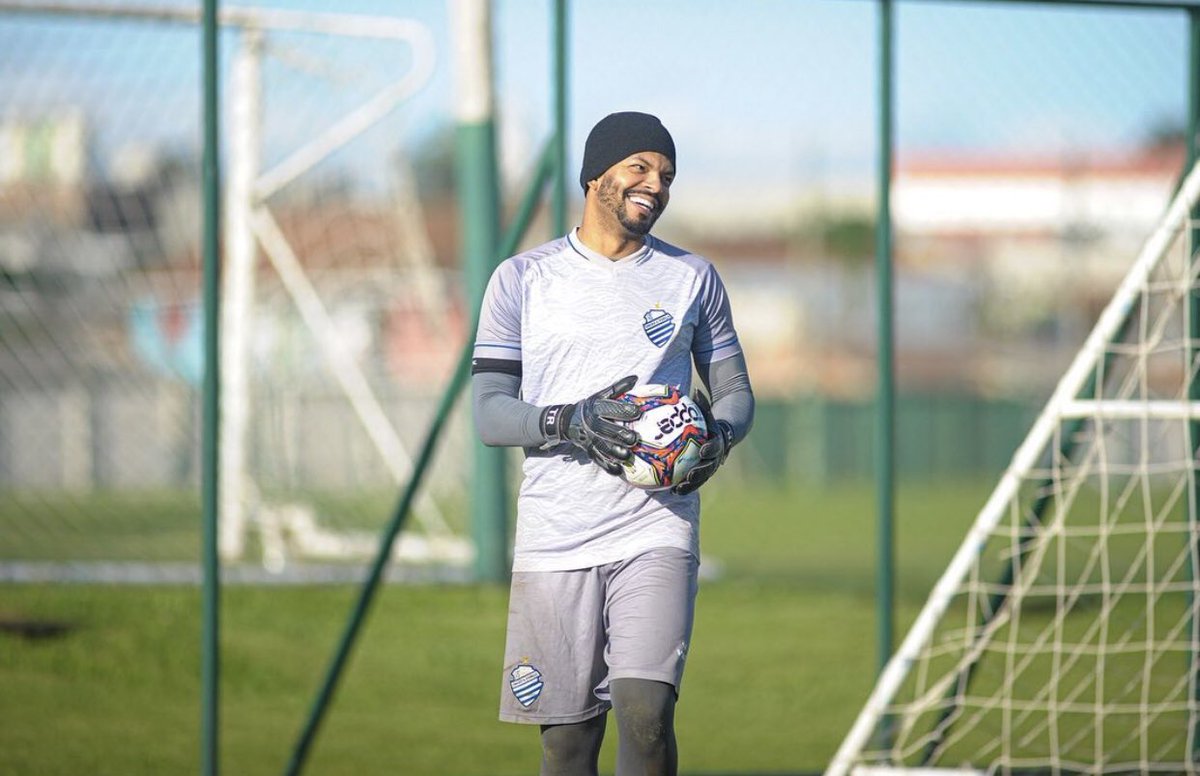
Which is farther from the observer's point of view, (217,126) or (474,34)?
(474,34)

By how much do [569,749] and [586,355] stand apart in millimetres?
871

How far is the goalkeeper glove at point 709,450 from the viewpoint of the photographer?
11.7 ft

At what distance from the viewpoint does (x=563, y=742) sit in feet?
12.3

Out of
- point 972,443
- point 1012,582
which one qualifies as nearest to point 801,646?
point 1012,582

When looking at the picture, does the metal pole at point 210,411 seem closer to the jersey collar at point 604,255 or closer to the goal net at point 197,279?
Result: the jersey collar at point 604,255

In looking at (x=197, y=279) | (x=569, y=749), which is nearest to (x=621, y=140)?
(x=569, y=749)

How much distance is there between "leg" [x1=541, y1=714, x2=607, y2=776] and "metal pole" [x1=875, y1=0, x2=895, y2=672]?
1.82 meters

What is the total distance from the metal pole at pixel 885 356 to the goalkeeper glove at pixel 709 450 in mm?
1738

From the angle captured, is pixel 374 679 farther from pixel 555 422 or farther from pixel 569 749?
pixel 555 422

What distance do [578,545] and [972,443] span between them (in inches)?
952

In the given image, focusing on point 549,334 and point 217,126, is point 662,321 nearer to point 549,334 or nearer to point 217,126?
point 549,334

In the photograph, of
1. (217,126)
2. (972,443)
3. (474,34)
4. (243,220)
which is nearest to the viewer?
(217,126)

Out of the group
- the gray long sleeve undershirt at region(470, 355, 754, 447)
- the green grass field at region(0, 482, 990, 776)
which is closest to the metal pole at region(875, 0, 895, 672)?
the green grass field at region(0, 482, 990, 776)

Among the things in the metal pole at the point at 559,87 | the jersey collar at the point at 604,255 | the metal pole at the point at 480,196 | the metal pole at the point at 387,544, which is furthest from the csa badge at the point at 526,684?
the metal pole at the point at 480,196
